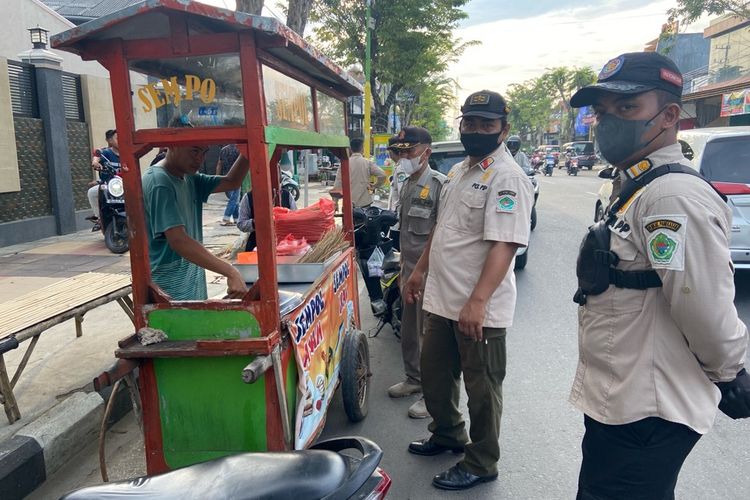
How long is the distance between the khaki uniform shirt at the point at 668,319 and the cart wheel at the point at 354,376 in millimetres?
1740

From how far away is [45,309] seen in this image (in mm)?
3523

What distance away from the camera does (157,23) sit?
6.91 feet

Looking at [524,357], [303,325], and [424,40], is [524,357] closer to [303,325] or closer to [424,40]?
[303,325]

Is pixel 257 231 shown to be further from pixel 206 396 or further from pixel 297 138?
pixel 206 396

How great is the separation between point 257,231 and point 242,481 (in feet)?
3.46

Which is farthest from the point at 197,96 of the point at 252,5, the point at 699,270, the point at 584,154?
the point at 584,154

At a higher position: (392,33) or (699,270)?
(392,33)

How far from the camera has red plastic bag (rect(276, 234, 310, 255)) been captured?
349cm

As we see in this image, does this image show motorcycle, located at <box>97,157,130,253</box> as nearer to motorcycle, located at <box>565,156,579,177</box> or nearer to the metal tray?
the metal tray

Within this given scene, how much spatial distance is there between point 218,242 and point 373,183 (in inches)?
103

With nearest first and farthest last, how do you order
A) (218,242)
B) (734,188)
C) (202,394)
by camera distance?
(202,394) → (734,188) → (218,242)

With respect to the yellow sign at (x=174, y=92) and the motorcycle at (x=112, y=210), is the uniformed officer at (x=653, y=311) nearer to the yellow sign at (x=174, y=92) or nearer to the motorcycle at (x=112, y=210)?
the yellow sign at (x=174, y=92)

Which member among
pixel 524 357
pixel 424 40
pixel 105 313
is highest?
pixel 424 40

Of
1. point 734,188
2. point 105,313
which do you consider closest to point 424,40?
point 734,188
